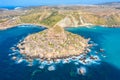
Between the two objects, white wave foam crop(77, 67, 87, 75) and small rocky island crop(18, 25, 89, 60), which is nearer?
white wave foam crop(77, 67, 87, 75)

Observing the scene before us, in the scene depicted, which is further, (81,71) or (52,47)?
(52,47)

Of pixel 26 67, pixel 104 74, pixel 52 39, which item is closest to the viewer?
pixel 104 74

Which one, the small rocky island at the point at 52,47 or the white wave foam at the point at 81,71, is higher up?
the small rocky island at the point at 52,47

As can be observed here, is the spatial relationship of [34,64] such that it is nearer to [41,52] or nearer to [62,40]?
[41,52]

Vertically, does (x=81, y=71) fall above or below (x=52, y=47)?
below

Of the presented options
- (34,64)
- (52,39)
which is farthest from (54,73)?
(52,39)

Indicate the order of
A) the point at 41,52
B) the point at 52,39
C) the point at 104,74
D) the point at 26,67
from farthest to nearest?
the point at 52,39 < the point at 41,52 < the point at 26,67 < the point at 104,74

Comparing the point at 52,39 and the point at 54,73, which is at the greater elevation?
the point at 52,39

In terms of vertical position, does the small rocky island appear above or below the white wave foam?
above
